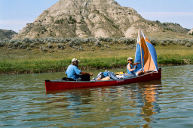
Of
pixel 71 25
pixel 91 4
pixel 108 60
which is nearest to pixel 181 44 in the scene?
pixel 108 60

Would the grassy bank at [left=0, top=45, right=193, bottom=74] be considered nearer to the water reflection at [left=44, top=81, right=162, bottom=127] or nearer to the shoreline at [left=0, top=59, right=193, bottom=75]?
the shoreline at [left=0, top=59, right=193, bottom=75]

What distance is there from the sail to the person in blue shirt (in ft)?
18.5

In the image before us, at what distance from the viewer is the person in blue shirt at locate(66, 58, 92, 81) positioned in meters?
16.3

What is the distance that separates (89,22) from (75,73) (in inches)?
4787

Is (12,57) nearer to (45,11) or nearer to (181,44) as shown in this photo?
(181,44)

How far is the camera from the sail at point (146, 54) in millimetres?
21312

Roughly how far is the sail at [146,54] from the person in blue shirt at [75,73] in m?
5.64

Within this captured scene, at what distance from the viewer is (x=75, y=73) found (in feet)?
55.2

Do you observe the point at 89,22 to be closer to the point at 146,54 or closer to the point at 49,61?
the point at 49,61

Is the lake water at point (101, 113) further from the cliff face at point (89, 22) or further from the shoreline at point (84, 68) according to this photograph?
the cliff face at point (89, 22)

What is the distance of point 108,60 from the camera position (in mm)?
36688

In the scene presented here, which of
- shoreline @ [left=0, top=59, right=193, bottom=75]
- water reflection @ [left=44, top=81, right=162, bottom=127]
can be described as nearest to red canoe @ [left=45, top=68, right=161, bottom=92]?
water reflection @ [left=44, top=81, right=162, bottom=127]

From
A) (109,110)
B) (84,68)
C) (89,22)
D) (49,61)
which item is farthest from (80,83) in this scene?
(89,22)

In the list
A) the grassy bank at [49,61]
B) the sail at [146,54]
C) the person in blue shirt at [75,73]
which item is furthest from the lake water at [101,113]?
the grassy bank at [49,61]
